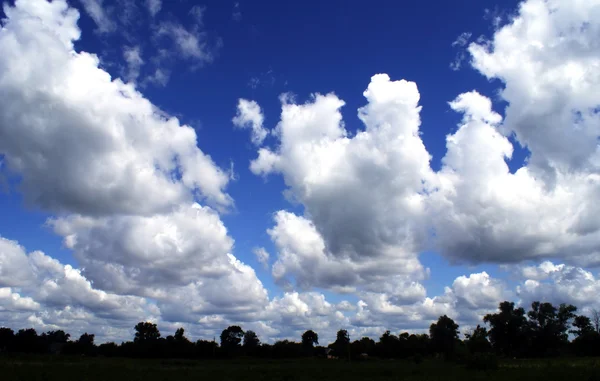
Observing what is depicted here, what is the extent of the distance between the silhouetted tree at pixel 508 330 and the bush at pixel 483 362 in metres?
89.2

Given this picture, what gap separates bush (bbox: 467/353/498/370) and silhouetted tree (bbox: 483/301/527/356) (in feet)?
293

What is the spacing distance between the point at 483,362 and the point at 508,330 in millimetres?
94028

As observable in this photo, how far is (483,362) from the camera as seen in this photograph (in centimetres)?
7500

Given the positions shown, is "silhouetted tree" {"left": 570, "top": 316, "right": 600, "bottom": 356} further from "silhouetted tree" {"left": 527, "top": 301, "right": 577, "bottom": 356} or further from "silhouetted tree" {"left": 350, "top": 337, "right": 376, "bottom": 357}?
"silhouetted tree" {"left": 350, "top": 337, "right": 376, "bottom": 357}

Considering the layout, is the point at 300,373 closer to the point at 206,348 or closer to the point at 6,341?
the point at 206,348

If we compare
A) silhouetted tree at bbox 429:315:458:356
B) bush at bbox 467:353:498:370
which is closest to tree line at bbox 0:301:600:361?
silhouetted tree at bbox 429:315:458:356

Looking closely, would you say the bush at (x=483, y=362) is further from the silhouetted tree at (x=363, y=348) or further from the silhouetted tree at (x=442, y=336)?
the silhouetted tree at (x=363, y=348)

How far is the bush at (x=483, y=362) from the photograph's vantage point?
7394 cm

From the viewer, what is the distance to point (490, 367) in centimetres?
7375

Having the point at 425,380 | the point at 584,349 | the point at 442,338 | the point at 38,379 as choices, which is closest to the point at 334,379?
the point at 425,380

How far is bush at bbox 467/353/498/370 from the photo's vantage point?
73.9 m

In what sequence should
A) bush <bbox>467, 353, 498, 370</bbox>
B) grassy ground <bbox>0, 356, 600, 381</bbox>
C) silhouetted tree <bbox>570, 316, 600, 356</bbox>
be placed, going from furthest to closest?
1. silhouetted tree <bbox>570, 316, 600, 356</bbox>
2. bush <bbox>467, 353, 498, 370</bbox>
3. grassy ground <bbox>0, 356, 600, 381</bbox>

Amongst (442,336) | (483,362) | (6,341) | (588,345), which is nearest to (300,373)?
(483,362)

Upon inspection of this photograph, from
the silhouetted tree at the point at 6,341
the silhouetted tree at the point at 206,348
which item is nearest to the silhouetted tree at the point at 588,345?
the silhouetted tree at the point at 206,348
